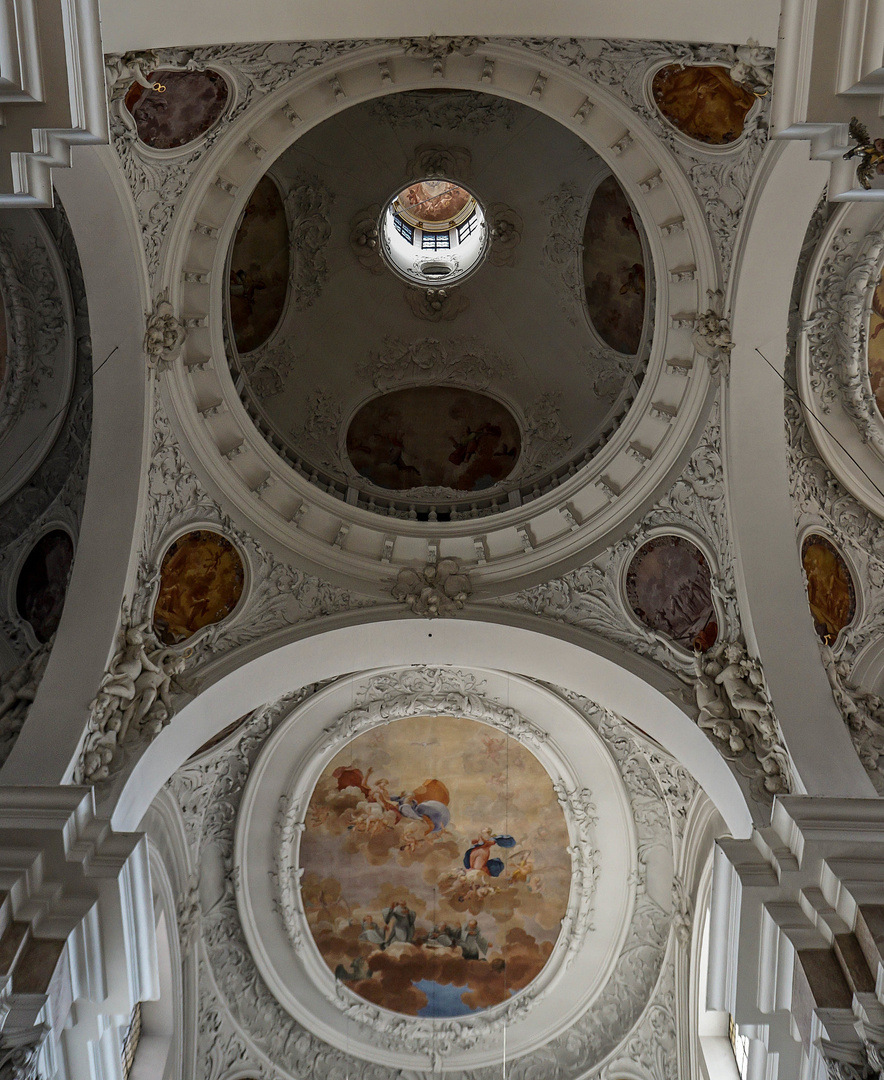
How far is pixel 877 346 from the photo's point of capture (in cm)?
1022

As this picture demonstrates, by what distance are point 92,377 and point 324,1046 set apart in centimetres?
898

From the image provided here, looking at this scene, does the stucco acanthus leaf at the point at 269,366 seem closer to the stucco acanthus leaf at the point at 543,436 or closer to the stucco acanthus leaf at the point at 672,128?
the stucco acanthus leaf at the point at 543,436

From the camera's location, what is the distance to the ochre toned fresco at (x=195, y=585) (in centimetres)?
959

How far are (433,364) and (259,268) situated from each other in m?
2.83

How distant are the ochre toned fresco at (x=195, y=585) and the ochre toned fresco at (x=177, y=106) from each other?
3781 millimetres

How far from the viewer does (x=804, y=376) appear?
32.2 feet

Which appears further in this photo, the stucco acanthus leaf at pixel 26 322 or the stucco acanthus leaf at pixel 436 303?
the stucco acanthus leaf at pixel 436 303

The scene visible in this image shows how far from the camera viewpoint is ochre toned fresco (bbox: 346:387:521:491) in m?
13.4

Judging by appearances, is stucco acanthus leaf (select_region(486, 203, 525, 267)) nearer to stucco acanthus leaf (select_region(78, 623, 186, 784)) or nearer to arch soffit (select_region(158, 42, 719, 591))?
arch soffit (select_region(158, 42, 719, 591))

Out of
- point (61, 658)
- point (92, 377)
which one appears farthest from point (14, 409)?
point (61, 658)

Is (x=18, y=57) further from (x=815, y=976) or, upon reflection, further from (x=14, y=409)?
(x=815, y=976)

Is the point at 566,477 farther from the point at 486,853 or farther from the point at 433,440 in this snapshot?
the point at 486,853

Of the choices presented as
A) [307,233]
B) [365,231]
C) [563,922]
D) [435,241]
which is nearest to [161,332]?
[307,233]

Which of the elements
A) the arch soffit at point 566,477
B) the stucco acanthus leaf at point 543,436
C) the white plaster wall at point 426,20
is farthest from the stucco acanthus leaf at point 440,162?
the white plaster wall at point 426,20
